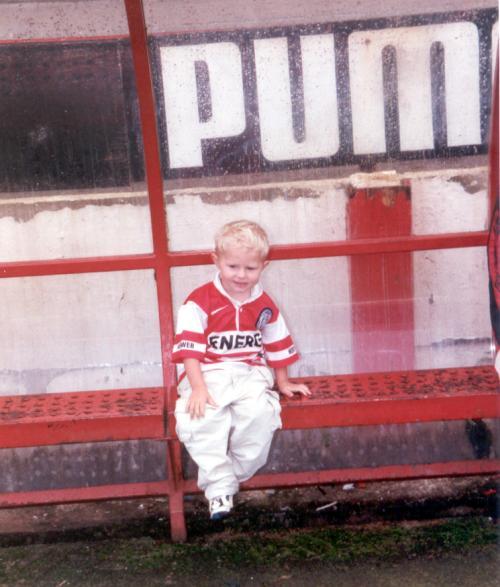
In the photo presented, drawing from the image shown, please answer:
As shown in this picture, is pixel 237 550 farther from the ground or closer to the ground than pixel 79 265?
closer to the ground

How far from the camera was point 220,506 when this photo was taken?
9.64 ft

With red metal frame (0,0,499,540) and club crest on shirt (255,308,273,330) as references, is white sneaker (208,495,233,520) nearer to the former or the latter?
red metal frame (0,0,499,540)

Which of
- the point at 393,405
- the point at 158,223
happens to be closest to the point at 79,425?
the point at 158,223

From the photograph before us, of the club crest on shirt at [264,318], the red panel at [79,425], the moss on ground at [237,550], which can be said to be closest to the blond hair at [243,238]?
the club crest on shirt at [264,318]

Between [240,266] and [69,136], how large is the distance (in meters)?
1.20

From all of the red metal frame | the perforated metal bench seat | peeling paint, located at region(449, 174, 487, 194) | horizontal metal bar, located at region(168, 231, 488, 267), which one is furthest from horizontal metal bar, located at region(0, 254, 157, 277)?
peeling paint, located at region(449, 174, 487, 194)

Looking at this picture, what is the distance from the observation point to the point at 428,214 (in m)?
3.89

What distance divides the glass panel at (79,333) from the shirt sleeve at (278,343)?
0.81 meters

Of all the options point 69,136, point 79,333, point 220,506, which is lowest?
point 220,506

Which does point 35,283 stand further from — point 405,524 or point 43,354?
point 405,524

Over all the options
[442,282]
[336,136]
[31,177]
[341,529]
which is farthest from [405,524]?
[31,177]

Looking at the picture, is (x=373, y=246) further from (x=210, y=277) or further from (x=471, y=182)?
(x=210, y=277)

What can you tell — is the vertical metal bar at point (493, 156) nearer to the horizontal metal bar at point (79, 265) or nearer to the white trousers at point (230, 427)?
the white trousers at point (230, 427)

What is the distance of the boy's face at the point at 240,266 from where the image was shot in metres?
3.03
